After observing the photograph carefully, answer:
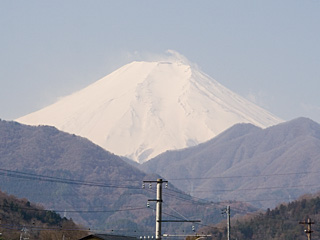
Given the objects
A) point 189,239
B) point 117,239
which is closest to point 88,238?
point 117,239

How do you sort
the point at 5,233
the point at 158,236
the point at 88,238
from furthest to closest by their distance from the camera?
the point at 5,233 → the point at 88,238 → the point at 158,236

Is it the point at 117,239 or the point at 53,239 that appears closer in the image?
the point at 117,239

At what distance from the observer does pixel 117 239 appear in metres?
96.9

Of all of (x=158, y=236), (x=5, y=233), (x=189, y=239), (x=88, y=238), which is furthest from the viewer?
(x=5, y=233)

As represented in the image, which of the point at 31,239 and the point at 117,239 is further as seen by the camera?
the point at 31,239

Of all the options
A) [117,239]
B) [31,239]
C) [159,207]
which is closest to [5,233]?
[31,239]

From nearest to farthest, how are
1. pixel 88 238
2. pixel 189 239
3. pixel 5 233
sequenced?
pixel 88 238
pixel 189 239
pixel 5 233

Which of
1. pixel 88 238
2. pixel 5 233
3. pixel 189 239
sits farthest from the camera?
pixel 5 233

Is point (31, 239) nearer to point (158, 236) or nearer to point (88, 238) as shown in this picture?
point (88, 238)

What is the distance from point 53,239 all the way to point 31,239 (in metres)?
5.74

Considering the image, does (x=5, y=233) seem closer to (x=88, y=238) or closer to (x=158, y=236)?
(x=88, y=238)

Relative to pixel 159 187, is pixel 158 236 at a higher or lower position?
lower

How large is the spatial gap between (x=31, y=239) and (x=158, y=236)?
119 m

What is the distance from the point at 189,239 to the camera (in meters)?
171
